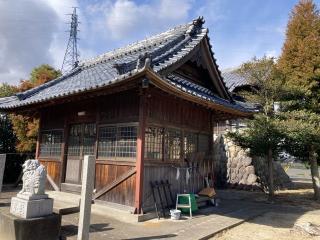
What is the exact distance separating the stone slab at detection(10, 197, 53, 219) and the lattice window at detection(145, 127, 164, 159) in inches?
138

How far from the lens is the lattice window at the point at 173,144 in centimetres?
983

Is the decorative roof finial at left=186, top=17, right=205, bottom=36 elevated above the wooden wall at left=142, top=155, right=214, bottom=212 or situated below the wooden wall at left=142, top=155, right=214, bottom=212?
above

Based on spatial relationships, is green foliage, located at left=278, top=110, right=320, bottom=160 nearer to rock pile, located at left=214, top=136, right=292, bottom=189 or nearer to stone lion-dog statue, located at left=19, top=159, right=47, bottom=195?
rock pile, located at left=214, top=136, right=292, bottom=189

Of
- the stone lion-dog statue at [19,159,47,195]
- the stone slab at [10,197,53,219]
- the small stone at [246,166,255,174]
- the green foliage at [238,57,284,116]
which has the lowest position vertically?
the stone slab at [10,197,53,219]

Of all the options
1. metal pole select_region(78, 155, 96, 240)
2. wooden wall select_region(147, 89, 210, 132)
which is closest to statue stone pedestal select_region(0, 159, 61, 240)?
metal pole select_region(78, 155, 96, 240)

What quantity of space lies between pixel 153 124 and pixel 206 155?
11.8 ft

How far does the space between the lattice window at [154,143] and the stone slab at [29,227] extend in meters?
3.58

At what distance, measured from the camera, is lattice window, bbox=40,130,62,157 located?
39.2 feet

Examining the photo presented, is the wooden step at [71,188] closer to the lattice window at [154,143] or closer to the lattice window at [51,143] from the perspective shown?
the lattice window at [51,143]

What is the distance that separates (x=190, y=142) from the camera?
36.1ft

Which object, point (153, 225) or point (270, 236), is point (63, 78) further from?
point (270, 236)

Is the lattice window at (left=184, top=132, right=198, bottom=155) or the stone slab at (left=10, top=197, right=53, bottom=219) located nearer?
→ the stone slab at (left=10, top=197, right=53, bottom=219)

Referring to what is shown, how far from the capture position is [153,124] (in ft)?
30.1

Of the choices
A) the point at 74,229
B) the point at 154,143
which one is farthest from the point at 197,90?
the point at 74,229
